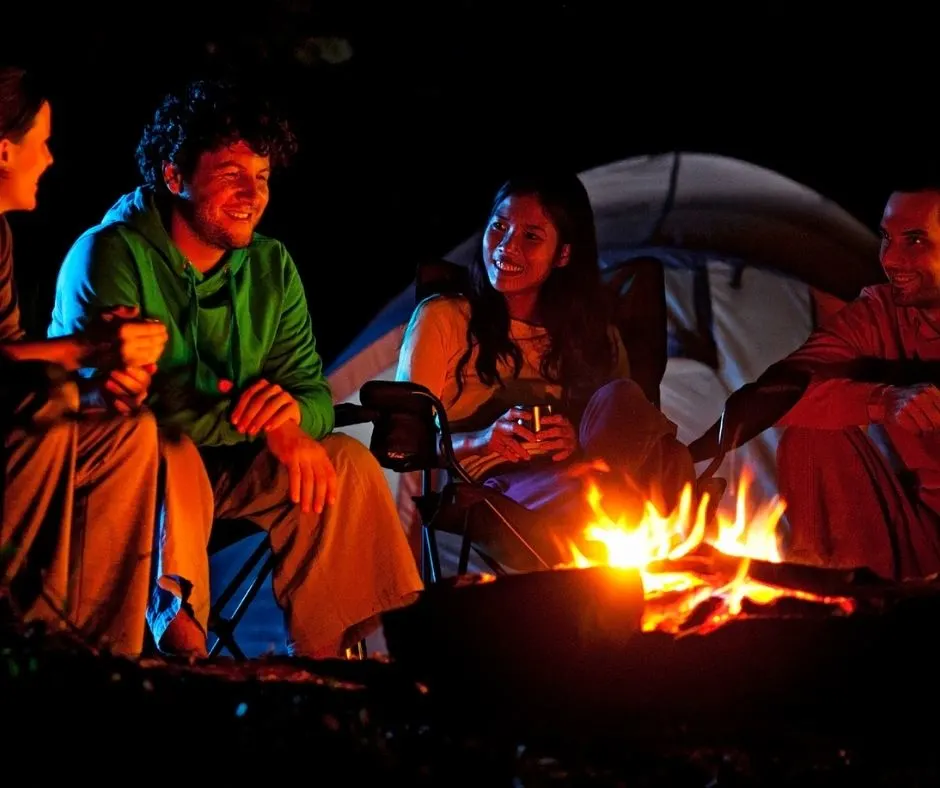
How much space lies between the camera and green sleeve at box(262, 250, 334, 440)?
4.11 meters

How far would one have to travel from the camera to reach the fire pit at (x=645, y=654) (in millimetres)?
2758

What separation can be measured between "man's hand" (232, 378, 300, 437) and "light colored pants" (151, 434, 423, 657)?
0.12 m

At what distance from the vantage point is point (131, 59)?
5.73 m

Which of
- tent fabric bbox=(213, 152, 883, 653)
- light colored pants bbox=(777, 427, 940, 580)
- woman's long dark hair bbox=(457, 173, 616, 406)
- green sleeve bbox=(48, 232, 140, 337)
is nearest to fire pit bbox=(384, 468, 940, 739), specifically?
light colored pants bbox=(777, 427, 940, 580)

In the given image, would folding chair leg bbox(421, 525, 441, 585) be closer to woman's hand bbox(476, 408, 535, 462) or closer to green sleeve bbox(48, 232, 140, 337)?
woman's hand bbox(476, 408, 535, 462)

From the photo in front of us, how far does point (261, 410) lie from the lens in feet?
12.7

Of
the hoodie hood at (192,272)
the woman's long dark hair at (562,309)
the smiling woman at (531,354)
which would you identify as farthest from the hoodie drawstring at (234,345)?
the woman's long dark hair at (562,309)

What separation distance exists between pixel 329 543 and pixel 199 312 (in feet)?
2.63

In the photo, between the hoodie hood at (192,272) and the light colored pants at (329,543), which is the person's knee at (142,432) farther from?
the hoodie hood at (192,272)

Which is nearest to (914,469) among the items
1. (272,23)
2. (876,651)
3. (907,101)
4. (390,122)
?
(876,651)

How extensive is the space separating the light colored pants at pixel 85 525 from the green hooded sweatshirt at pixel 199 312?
429 mm

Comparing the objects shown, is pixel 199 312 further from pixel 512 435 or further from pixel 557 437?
pixel 557 437

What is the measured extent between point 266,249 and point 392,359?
1.26 metres

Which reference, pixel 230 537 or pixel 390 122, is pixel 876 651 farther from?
pixel 390 122
